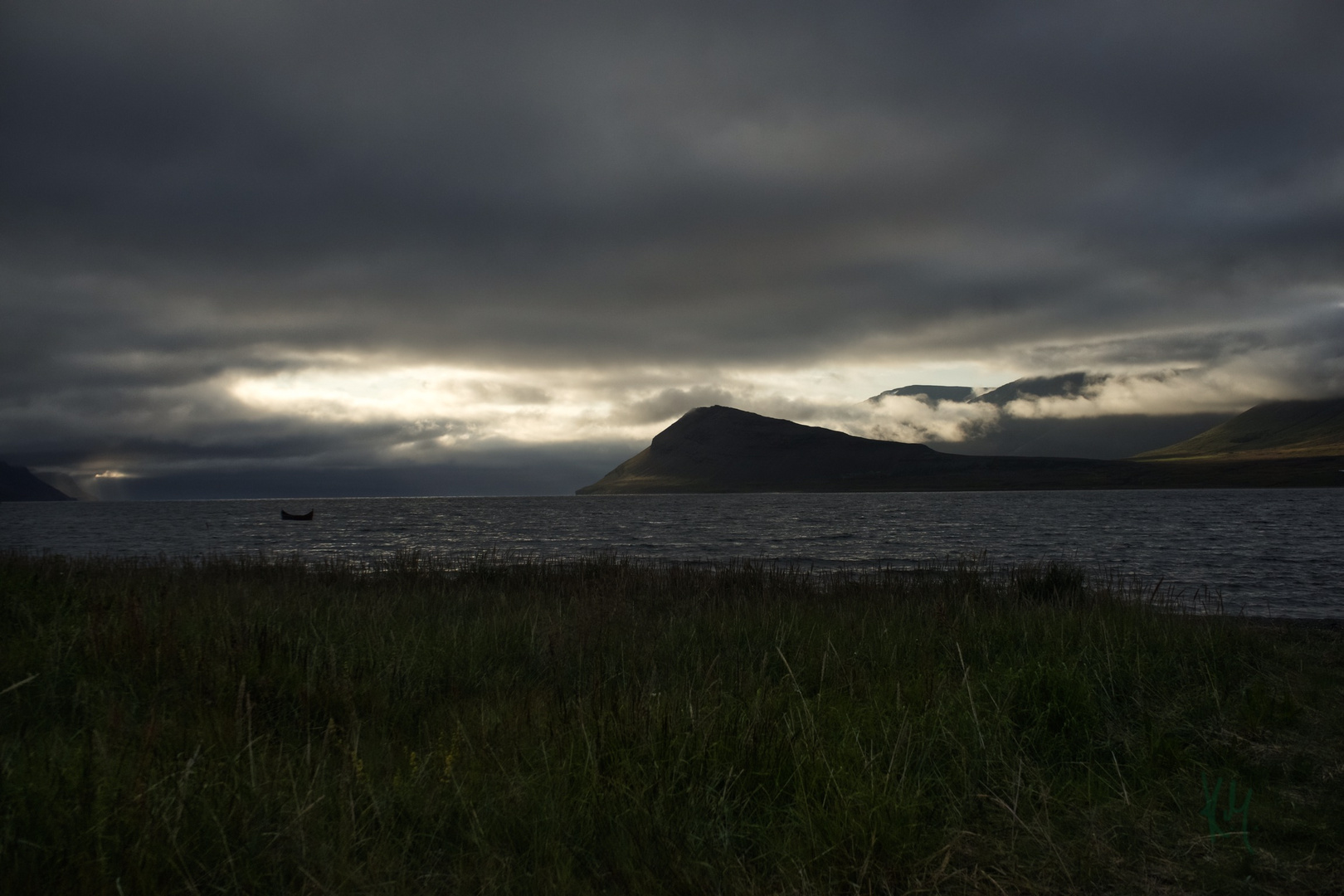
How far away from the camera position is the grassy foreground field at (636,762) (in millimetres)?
3363

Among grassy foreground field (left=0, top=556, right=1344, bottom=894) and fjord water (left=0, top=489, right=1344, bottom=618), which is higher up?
grassy foreground field (left=0, top=556, right=1344, bottom=894)

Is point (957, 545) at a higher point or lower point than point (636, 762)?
lower

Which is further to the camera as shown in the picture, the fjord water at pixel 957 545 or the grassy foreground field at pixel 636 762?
the fjord water at pixel 957 545

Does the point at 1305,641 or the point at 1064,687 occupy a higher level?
the point at 1064,687

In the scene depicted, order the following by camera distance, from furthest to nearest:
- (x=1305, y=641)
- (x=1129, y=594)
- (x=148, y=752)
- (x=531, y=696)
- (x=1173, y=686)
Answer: (x=1129, y=594) → (x=1305, y=641) → (x=1173, y=686) → (x=531, y=696) → (x=148, y=752)

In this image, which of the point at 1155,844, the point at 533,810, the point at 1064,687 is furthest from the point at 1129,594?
the point at 533,810

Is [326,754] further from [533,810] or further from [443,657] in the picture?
[443,657]

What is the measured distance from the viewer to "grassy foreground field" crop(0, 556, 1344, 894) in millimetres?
3363

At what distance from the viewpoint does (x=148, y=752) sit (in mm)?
3699

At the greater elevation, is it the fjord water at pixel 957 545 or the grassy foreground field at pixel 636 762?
the grassy foreground field at pixel 636 762

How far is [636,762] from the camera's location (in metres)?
4.25

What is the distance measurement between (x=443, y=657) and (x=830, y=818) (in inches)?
193

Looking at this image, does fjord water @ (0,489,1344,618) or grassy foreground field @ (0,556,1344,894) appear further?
fjord water @ (0,489,1344,618)

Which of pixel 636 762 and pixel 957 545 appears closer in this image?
pixel 636 762
